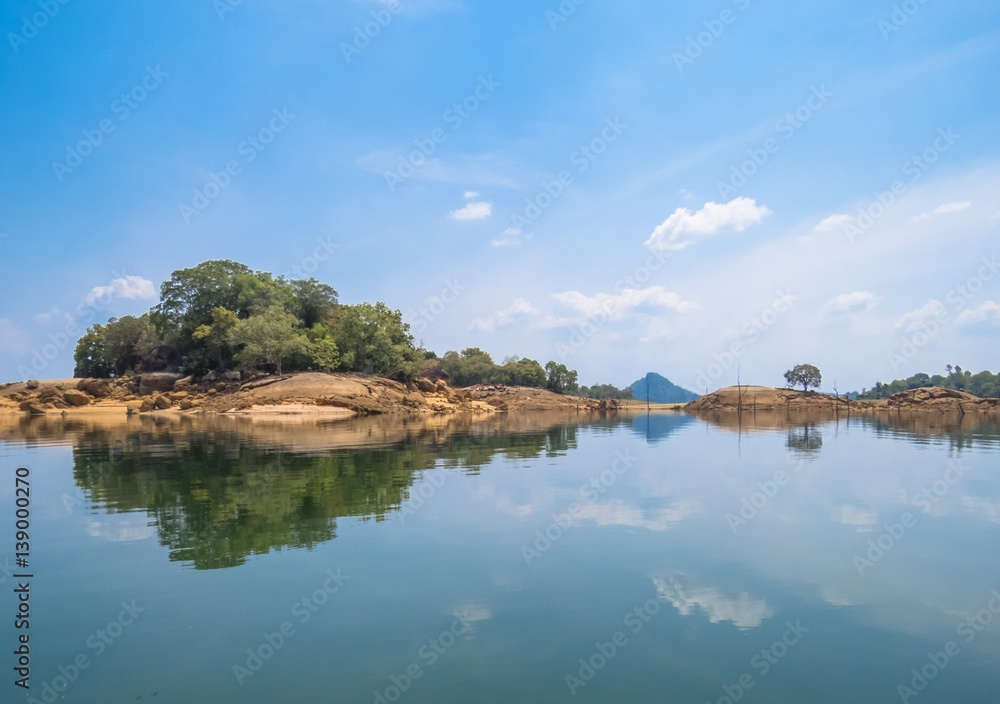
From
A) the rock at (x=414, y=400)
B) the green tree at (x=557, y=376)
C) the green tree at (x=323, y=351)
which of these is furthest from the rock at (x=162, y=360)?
the green tree at (x=557, y=376)

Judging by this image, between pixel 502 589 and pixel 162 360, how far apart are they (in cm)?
8116

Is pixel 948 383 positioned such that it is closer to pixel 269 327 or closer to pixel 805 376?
Answer: pixel 805 376

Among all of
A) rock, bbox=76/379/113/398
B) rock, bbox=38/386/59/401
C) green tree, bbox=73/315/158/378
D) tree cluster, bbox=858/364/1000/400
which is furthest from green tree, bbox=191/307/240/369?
tree cluster, bbox=858/364/1000/400

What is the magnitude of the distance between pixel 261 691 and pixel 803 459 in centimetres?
2657

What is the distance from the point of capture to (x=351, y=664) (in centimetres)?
653

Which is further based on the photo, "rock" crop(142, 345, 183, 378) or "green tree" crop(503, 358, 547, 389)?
"green tree" crop(503, 358, 547, 389)

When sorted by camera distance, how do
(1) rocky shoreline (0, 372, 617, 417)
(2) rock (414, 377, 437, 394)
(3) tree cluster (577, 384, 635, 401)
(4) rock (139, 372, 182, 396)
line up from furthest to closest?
1. (3) tree cluster (577, 384, 635, 401)
2. (2) rock (414, 377, 437, 394)
3. (4) rock (139, 372, 182, 396)
4. (1) rocky shoreline (0, 372, 617, 417)

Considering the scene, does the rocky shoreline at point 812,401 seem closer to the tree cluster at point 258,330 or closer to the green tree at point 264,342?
the tree cluster at point 258,330

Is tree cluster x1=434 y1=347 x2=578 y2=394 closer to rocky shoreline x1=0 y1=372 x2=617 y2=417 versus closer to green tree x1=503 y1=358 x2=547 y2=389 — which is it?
green tree x1=503 y1=358 x2=547 y2=389

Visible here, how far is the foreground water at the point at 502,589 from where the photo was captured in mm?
6305

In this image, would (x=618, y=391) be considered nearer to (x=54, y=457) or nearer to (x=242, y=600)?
(x=54, y=457)

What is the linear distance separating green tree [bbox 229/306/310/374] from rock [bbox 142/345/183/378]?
43.7ft

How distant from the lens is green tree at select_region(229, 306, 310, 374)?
6450cm

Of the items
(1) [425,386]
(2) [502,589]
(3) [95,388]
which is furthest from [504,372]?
(2) [502,589]
